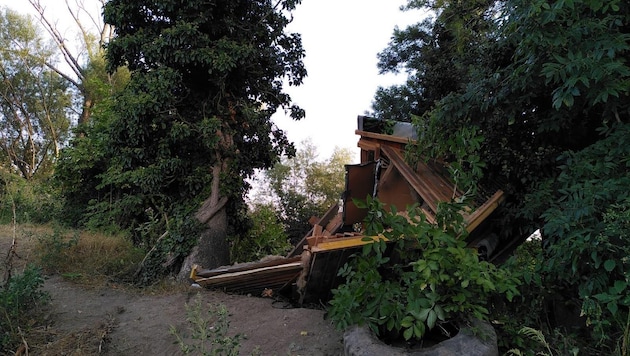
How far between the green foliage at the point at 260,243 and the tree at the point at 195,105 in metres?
0.76

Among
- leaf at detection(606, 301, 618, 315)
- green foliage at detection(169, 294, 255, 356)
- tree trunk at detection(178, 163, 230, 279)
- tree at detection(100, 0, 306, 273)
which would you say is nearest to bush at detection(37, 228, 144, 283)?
tree at detection(100, 0, 306, 273)

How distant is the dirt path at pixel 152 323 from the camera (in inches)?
137

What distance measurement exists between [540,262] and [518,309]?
438 millimetres

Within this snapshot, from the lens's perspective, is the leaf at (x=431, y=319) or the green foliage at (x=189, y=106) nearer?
the leaf at (x=431, y=319)

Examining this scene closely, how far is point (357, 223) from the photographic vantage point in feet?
20.8

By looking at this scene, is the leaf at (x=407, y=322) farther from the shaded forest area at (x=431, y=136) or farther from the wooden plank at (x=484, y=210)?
the wooden plank at (x=484, y=210)

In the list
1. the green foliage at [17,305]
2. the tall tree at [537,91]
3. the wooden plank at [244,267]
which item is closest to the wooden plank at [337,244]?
the wooden plank at [244,267]

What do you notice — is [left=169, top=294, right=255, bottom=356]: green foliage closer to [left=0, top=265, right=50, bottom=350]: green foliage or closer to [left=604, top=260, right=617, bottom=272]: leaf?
[left=0, top=265, right=50, bottom=350]: green foliage

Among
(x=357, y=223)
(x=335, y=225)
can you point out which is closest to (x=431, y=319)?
(x=357, y=223)

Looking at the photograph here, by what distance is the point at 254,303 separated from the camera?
501 cm

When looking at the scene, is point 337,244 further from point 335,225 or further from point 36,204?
point 36,204

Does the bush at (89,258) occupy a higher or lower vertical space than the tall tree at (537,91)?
lower

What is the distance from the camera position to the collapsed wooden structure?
4.55m

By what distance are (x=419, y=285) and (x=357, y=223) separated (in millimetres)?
3627
